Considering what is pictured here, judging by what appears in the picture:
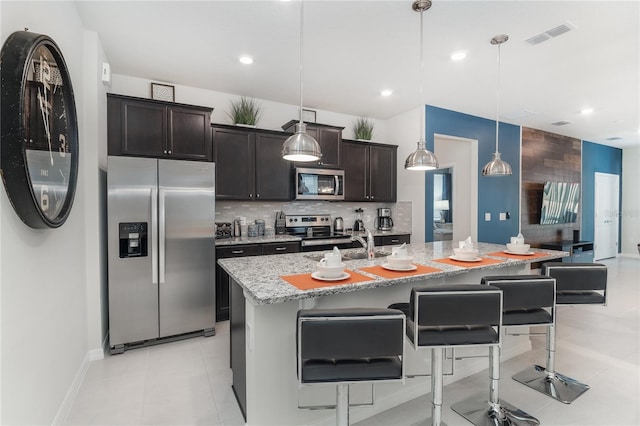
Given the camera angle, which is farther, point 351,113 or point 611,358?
point 351,113

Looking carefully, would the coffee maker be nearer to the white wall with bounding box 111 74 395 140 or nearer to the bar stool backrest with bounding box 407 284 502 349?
the white wall with bounding box 111 74 395 140

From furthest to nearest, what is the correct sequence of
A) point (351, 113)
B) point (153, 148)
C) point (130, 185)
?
point (351, 113) → point (153, 148) → point (130, 185)

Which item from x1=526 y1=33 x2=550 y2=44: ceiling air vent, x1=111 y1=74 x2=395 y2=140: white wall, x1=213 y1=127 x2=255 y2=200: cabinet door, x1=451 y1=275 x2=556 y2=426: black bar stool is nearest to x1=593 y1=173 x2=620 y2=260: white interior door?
x1=111 y1=74 x2=395 y2=140: white wall

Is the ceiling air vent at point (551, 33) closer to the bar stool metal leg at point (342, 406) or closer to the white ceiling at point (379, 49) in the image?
the white ceiling at point (379, 49)

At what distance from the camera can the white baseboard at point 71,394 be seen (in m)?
2.01

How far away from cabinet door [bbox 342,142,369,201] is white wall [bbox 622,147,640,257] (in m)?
7.86

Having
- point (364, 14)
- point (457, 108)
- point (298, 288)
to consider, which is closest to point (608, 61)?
point (457, 108)

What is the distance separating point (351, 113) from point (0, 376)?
16.3 feet

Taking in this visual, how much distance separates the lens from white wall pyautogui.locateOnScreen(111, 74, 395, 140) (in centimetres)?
373

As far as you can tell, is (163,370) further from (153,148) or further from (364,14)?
(364,14)

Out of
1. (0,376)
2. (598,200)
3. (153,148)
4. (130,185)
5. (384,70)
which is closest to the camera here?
(0,376)

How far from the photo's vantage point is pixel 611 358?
9.50ft

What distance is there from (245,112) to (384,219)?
2862mm

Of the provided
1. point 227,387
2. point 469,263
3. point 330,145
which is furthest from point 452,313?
point 330,145
